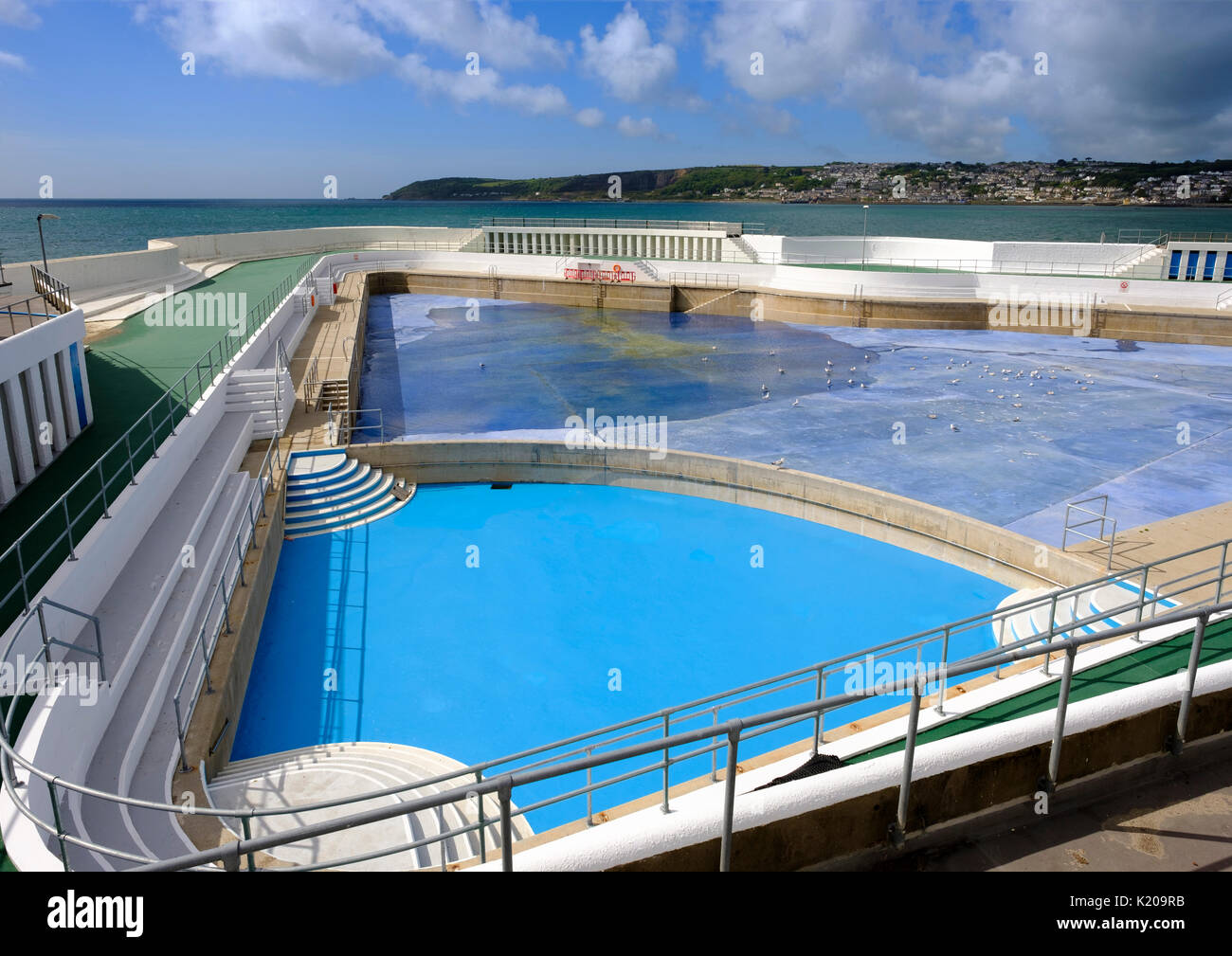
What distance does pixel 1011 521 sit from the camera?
1506 centimetres

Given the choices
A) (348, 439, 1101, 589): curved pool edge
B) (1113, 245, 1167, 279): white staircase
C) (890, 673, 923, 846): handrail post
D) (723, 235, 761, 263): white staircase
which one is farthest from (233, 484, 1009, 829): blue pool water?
(723, 235, 761, 263): white staircase

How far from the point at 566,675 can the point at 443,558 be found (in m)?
4.10

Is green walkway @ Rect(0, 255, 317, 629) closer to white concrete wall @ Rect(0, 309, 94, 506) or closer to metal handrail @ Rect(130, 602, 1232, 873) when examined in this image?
white concrete wall @ Rect(0, 309, 94, 506)

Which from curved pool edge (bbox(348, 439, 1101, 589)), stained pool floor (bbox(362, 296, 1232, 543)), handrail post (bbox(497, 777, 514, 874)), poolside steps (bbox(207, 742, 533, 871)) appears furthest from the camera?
stained pool floor (bbox(362, 296, 1232, 543))

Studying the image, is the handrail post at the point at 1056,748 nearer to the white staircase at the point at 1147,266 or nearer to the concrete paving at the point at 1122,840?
the concrete paving at the point at 1122,840

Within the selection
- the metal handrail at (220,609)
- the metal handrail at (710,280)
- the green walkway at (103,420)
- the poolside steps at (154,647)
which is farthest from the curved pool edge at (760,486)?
the metal handrail at (710,280)

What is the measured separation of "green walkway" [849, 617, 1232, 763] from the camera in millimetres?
6129

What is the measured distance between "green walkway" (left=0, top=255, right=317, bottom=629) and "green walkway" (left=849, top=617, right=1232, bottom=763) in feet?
23.4

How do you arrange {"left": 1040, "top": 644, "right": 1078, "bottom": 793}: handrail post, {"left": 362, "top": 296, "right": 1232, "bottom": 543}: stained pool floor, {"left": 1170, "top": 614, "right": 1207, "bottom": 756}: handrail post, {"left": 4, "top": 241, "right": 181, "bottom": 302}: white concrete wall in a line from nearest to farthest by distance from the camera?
1. {"left": 1040, "top": 644, "right": 1078, "bottom": 793}: handrail post
2. {"left": 1170, "top": 614, "right": 1207, "bottom": 756}: handrail post
3. {"left": 362, "top": 296, "right": 1232, "bottom": 543}: stained pool floor
4. {"left": 4, "top": 241, "right": 181, "bottom": 302}: white concrete wall

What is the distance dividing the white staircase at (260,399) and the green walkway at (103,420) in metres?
0.94
